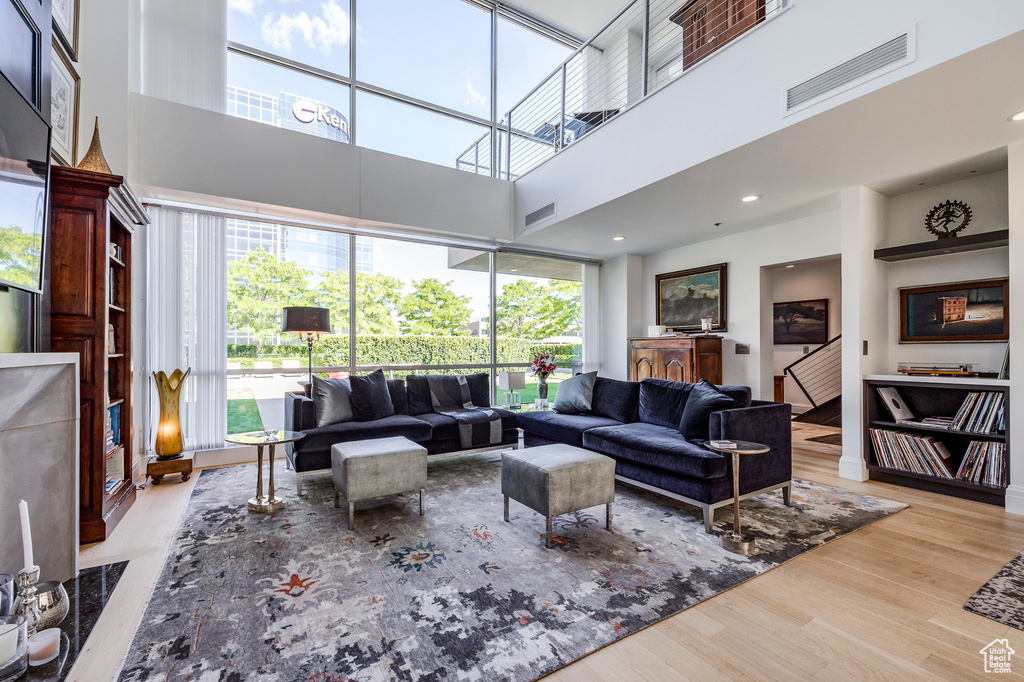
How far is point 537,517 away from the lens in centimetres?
309

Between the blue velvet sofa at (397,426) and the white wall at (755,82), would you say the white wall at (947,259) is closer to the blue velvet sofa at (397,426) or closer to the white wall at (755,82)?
the white wall at (755,82)

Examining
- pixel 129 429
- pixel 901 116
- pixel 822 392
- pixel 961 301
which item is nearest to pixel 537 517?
pixel 129 429

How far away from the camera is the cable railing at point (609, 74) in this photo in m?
4.06

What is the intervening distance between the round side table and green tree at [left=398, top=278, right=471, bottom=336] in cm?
387

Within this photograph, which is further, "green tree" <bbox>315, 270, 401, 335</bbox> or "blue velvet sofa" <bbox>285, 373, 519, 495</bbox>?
"green tree" <bbox>315, 270, 401, 335</bbox>

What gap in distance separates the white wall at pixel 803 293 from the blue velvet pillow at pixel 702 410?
517 centimetres

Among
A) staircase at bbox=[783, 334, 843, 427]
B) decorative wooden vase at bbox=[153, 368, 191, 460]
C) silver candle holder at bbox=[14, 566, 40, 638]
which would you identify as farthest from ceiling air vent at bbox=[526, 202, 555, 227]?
silver candle holder at bbox=[14, 566, 40, 638]

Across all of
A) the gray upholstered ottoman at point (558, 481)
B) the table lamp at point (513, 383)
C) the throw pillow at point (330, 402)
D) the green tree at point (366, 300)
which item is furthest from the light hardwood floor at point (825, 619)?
the table lamp at point (513, 383)

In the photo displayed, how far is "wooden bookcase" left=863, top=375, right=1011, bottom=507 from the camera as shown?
10.9 feet

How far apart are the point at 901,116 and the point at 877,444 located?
269 cm

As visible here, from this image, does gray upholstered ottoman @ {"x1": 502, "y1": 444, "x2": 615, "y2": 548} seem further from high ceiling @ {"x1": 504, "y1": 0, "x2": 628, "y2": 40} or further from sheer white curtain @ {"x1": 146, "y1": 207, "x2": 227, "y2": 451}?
high ceiling @ {"x1": 504, "y1": 0, "x2": 628, "y2": 40}

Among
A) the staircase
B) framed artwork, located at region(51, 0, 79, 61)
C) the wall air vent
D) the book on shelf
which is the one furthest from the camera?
the staircase

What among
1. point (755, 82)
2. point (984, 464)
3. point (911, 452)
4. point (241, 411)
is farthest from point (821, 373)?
point (241, 411)

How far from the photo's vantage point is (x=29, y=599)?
1.66 metres
